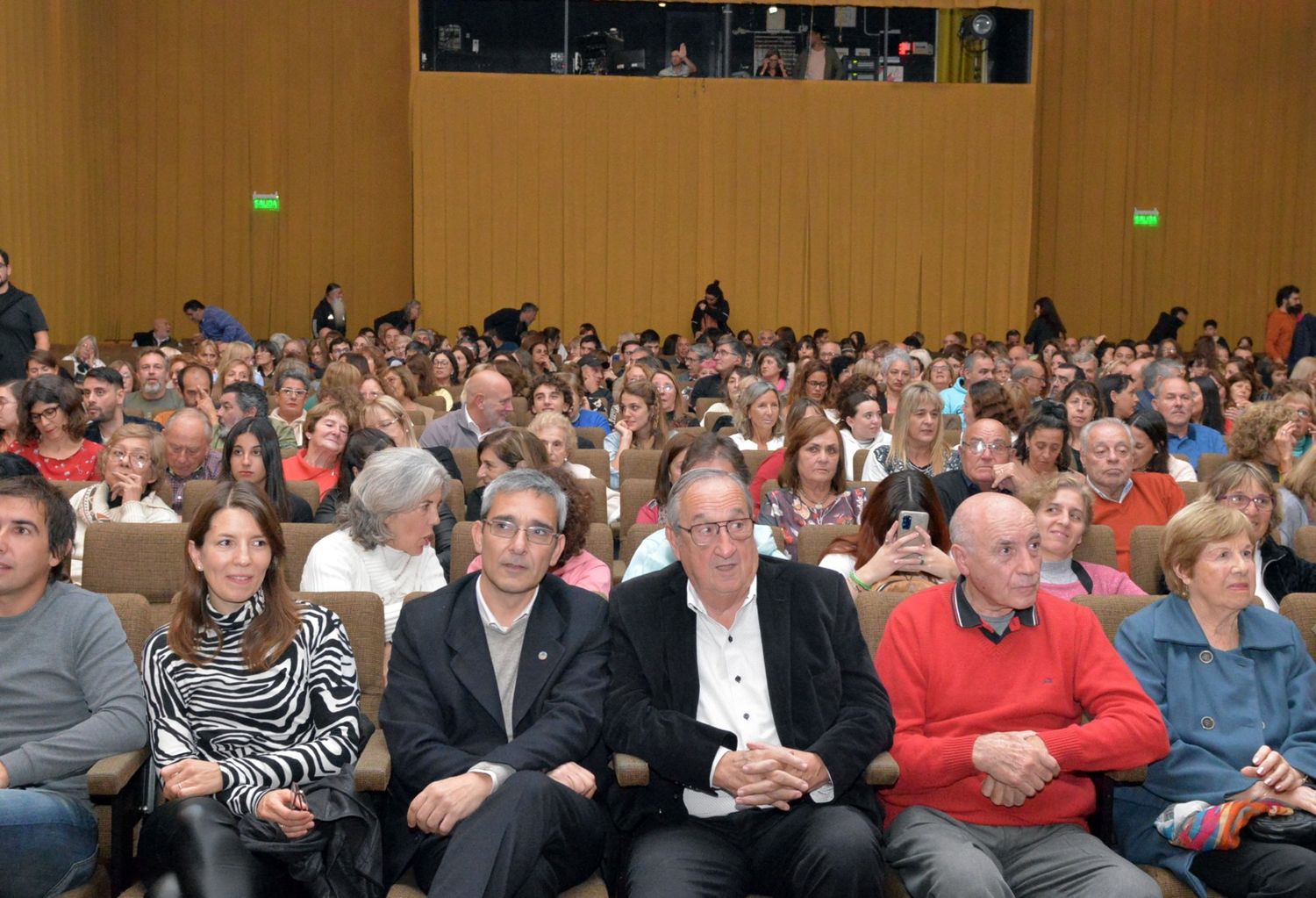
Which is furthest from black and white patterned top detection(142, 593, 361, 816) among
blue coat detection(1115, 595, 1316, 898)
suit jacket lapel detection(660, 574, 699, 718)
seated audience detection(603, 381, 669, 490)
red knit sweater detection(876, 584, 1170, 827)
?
seated audience detection(603, 381, 669, 490)

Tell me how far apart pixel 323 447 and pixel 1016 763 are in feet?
11.6

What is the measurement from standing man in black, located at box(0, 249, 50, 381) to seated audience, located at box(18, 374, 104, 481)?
285cm

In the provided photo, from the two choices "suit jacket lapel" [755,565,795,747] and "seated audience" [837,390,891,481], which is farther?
"seated audience" [837,390,891,481]

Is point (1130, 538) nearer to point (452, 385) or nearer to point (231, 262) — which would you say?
point (452, 385)

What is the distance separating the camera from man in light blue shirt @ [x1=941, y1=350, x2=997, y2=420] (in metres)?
9.03

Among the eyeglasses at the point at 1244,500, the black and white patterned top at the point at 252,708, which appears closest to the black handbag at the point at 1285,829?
the eyeglasses at the point at 1244,500

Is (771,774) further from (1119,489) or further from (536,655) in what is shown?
(1119,489)

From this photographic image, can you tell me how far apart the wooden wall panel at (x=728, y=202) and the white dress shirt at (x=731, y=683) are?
1380 cm

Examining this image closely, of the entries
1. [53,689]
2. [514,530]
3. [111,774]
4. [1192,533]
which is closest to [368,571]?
[514,530]

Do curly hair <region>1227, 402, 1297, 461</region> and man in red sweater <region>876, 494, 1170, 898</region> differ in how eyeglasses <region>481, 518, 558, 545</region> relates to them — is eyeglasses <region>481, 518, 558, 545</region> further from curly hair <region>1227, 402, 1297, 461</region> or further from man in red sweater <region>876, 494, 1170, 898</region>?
curly hair <region>1227, 402, 1297, 461</region>

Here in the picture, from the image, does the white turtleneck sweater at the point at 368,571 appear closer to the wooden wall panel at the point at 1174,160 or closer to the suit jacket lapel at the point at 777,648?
the suit jacket lapel at the point at 777,648

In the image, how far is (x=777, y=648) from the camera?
3178mm

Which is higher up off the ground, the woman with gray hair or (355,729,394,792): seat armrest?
the woman with gray hair

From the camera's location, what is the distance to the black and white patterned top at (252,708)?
3094 mm
